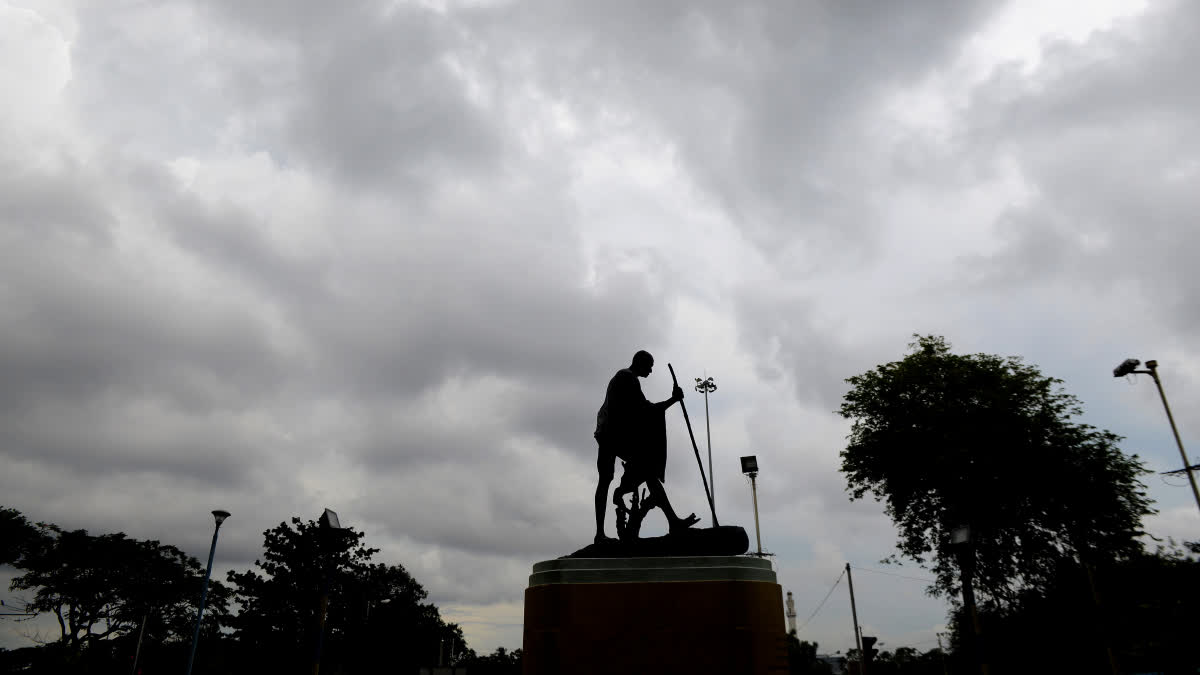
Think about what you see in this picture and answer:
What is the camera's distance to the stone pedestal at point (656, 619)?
273 inches

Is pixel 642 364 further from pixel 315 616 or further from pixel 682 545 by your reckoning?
pixel 315 616

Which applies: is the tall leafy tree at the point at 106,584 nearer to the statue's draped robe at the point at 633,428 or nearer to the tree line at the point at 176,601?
the tree line at the point at 176,601

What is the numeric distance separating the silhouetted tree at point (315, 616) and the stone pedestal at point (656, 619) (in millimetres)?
26642

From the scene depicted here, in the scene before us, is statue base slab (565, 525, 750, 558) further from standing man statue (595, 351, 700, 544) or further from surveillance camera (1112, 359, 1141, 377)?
surveillance camera (1112, 359, 1141, 377)

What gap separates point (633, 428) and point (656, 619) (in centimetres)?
254

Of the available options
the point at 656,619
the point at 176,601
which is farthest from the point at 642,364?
the point at 176,601

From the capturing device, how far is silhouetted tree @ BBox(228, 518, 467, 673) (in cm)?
3975

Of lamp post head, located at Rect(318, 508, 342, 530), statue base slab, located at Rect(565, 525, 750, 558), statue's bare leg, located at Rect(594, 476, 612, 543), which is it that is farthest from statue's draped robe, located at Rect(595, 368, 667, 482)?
lamp post head, located at Rect(318, 508, 342, 530)

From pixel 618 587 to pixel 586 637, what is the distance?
0.61 m

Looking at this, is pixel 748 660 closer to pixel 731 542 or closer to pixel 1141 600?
pixel 731 542

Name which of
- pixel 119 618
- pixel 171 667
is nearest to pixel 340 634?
pixel 171 667

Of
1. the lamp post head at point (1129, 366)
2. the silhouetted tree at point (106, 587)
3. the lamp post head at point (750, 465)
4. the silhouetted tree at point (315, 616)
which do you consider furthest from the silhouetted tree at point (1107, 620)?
the silhouetted tree at point (106, 587)

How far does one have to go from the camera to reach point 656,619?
7.09 metres

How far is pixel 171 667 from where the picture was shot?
43375mm
